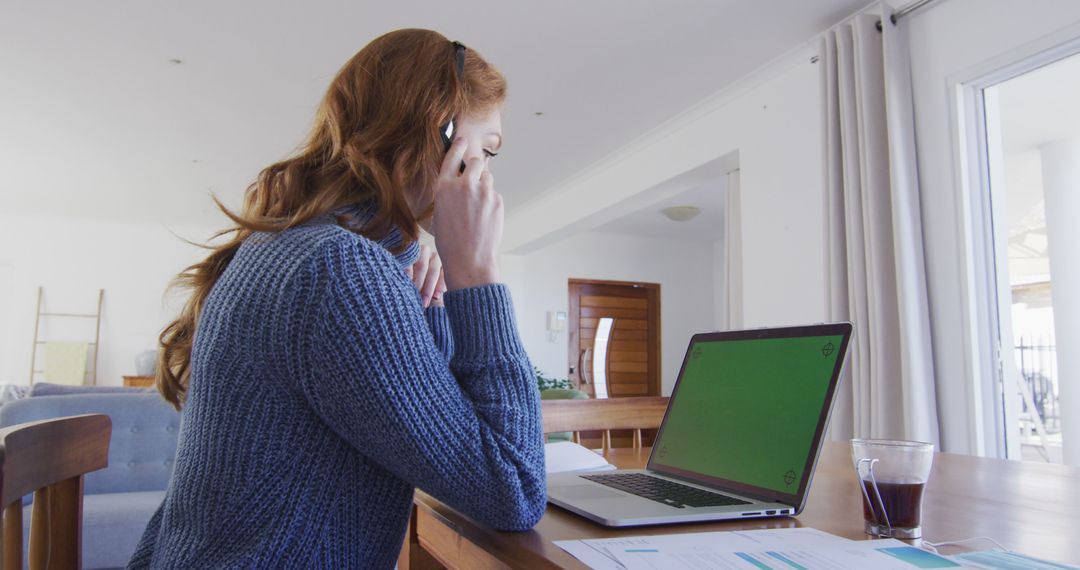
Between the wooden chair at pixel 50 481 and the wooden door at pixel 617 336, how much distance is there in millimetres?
7339

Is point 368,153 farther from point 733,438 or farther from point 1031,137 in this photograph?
point 1031,137

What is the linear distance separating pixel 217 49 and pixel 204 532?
362cm

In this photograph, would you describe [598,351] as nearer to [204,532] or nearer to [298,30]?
[298,30]

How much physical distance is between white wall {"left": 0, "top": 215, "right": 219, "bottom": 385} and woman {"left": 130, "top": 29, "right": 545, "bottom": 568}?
24.7 feet

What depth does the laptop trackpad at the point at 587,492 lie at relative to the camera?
0.85 metres

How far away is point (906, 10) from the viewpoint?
3.14 metres

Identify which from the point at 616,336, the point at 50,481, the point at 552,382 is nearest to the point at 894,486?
the point at 50,481

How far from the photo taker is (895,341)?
9.96ft

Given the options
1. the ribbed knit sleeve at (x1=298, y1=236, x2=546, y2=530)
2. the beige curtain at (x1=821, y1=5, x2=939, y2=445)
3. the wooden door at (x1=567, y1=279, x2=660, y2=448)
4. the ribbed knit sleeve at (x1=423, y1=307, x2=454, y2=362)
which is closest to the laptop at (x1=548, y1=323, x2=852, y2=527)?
the ribbed knit sleeve at (x1=298, y1=236, x2=546, y2=530)

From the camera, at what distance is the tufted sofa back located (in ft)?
10.2

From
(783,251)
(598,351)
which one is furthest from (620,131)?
(598,351)

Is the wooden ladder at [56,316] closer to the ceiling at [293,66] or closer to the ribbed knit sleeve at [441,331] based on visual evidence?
the ceiling at [293,66]

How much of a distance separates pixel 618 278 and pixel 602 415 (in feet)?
22.5

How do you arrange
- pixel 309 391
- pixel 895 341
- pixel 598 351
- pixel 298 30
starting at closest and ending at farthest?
pixel 309 391 < pixel 895 341 < pixel 298 30 < pixel 598 351
